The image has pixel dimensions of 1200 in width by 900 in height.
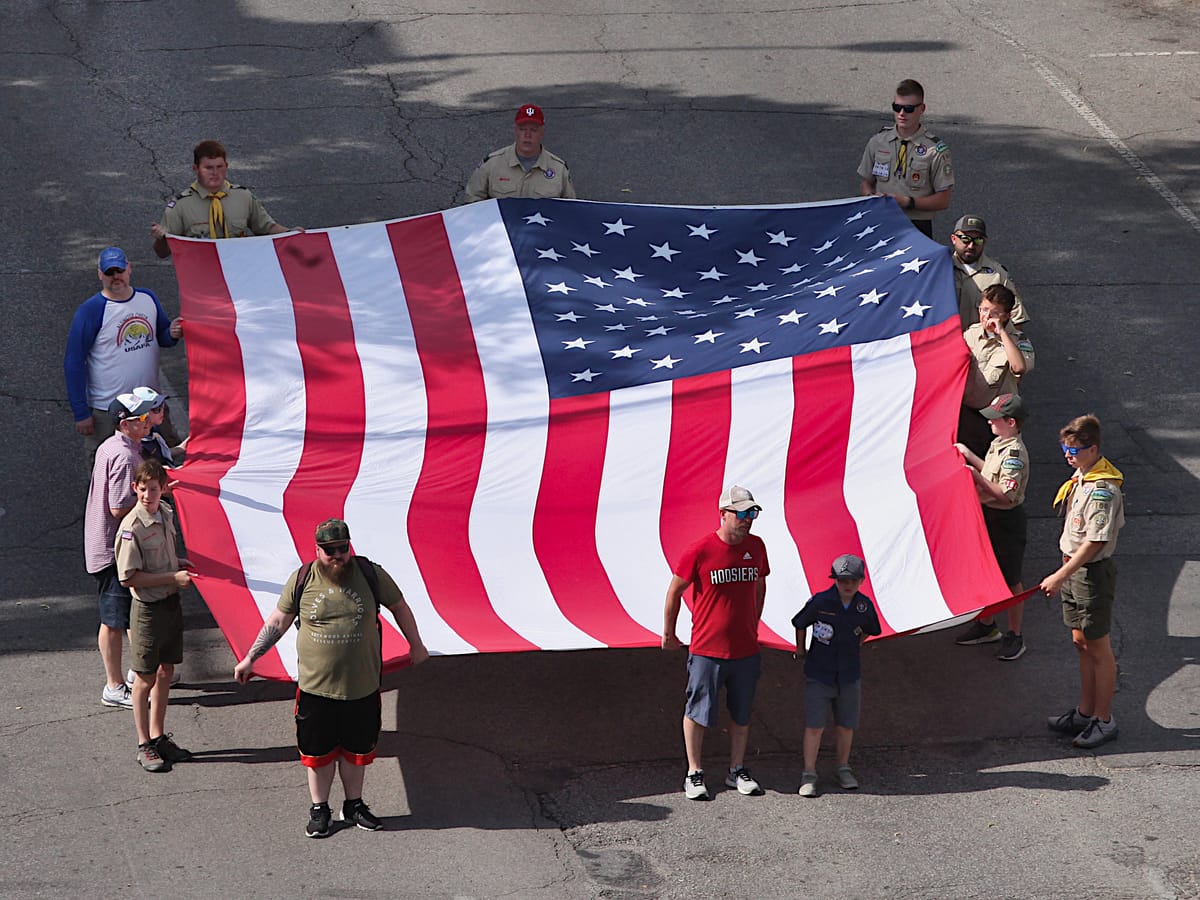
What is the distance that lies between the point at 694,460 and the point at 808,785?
6.59 ft

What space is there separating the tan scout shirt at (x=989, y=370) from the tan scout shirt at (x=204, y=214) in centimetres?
474

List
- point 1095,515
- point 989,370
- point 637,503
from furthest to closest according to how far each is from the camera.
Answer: point 989,370
point 637,503
point 1095,515

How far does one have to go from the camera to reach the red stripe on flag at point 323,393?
843 cm

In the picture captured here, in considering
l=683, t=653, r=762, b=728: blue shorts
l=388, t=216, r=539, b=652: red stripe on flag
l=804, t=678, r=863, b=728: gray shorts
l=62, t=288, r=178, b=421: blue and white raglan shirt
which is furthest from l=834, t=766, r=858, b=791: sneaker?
l=62, t=288, r=178, b=421: blue and white raglan shirt

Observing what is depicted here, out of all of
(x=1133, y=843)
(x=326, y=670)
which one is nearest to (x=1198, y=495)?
(x=1133, y=843)

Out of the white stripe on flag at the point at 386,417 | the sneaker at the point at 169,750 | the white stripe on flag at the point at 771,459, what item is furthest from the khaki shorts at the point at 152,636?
the white stripe on flag at the point at 771,459

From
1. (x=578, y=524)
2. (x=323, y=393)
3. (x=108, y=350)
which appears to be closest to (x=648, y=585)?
(x=578, y=524)

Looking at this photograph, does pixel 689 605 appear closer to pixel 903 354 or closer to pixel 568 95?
pixel 903 354

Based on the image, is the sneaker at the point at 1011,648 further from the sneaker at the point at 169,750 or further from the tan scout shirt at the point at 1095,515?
the sneaker at the point at 169,750

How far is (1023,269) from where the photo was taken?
42.8 feet

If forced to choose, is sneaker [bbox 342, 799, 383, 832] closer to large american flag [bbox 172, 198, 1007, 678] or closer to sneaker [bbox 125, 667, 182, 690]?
large american flag [bbox 172, 198, 1007, 678]

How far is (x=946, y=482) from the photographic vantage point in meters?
8.32

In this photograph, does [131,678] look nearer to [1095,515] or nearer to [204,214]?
[204,214]

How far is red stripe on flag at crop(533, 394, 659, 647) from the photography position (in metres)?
7.86
